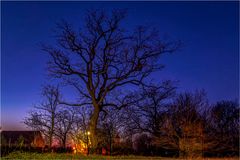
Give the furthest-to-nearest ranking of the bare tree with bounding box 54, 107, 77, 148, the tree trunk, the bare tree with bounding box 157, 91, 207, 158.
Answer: the bare tree with bounding box 54, 107, 77, 148 < the tree trunk < the bare tree with bounding box 157, 91, 207, 158

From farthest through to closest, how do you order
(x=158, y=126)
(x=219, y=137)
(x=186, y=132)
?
(x=158, y=126)
(x=219, y=137)
(x=186, y=132)

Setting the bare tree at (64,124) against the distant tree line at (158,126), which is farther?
the bare tree at (64,124)

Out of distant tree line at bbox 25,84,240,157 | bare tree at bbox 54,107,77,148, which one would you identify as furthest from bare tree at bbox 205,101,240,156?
bare tree at bbox 54,107,77,148

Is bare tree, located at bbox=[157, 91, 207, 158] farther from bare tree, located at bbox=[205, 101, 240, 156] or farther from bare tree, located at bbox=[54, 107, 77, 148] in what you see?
bare tree, located at bbox=[54, 107, 77, 148]

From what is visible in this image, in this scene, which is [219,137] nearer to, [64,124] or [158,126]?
[158,126]

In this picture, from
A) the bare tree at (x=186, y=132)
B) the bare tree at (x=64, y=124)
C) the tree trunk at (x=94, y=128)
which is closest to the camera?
the bare tree at (x=186, y=132)

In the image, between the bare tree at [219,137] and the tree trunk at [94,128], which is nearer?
the bare tree at [219,137]

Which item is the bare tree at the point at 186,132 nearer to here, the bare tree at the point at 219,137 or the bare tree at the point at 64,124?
the bare tree at the point at 219,137

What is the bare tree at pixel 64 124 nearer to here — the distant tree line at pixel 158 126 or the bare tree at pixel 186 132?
the distant tree line at pixel 158 126

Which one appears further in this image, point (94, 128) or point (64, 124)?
point (64, 124)

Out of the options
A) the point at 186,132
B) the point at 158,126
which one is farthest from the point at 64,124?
the point at 186,132

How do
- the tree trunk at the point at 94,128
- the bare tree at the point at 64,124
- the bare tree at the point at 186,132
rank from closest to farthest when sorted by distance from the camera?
the bare tree at the point at 186,132, the tree trunk at the point at 94,128, the bare tree at the point at 64,124

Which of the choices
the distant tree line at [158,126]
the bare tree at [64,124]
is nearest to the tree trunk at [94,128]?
the distant tree line at [158,126]

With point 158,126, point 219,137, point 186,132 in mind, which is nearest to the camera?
point 186,132
